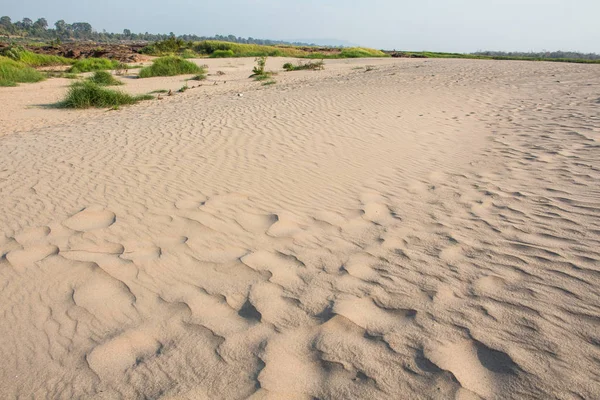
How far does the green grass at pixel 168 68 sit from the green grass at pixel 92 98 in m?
8.04

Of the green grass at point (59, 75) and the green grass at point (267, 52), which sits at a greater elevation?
the green grass at point (267, 52)

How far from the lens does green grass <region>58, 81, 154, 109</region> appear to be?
11.5m

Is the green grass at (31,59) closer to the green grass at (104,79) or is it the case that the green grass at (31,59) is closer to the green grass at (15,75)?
the green grass at (15,75)

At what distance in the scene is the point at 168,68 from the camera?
2025 centimetres

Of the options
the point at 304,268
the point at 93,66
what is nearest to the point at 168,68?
the point at 93,66

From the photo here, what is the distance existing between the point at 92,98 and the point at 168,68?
9393mm

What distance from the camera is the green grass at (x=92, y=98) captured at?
11453 millimetres

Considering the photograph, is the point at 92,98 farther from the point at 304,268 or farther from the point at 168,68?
the point at 304,268

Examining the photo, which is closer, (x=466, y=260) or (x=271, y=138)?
(x=466, y=260)

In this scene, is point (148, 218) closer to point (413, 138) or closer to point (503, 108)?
point (413, 138)

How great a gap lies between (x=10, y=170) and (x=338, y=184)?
14.4 ft

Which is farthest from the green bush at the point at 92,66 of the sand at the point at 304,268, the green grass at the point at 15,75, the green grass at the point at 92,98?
the sand at the point at 304,268

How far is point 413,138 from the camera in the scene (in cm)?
689

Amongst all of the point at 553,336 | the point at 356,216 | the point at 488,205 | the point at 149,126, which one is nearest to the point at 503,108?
the point at 488,205
